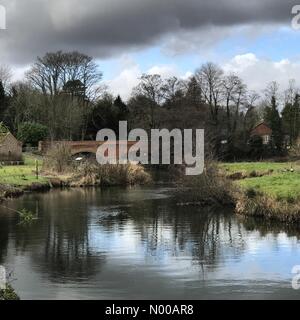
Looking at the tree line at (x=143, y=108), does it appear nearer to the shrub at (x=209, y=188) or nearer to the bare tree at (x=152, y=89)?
the bare tree at (x=152, y=89)

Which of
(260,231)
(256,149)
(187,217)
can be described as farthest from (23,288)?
(256,149)

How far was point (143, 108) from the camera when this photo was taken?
69625mm

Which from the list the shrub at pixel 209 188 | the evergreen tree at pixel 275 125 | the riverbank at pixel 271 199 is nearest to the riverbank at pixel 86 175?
the shrub at pixel 209 188

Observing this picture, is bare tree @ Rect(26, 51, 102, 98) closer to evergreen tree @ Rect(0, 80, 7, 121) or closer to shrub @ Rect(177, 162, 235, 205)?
evergreen tree @ Rect(0, 80, 7, 121)

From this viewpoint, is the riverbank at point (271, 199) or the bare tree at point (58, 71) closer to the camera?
the riverbank at point (271, 199)

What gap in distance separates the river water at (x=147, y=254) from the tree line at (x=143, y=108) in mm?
37640

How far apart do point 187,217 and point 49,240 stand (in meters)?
7.91

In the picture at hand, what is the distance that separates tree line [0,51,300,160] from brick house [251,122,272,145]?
1.25 metres

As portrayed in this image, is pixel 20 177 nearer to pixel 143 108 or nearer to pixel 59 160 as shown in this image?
pixel 59 160

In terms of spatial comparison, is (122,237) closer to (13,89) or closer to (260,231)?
(260,231)

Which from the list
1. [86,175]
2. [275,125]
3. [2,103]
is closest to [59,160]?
[86,175]

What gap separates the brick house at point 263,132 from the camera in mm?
70912

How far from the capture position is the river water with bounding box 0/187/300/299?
1426cm

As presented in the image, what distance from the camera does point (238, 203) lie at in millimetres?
26344
